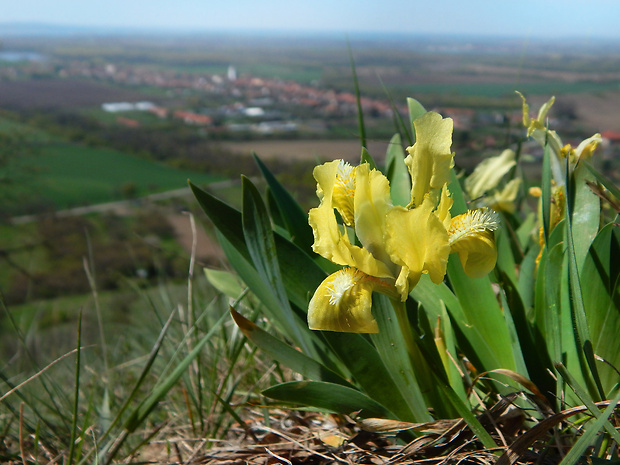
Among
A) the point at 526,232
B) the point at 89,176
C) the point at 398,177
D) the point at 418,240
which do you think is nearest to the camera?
the point at 418,240

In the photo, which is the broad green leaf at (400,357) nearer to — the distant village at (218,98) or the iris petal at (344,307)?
the iris petal at (344,307)

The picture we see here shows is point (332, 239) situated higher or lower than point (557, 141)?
lower

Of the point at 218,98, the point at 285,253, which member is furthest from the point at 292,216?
the point at 218,98

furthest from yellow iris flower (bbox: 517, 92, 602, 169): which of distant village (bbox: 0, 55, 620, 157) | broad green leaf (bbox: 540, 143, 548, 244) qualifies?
distant village (bbox: 0, 55, 620, 157)

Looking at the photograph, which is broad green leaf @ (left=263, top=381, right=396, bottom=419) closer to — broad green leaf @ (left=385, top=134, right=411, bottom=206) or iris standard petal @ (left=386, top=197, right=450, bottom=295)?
iris standard petal @ (left=386, top=197, right=450, bottom=295)

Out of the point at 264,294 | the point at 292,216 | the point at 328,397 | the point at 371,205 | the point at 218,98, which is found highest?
the point at 218,98

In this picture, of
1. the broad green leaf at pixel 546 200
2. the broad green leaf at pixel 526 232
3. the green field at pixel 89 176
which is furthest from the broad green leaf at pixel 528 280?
the green field at pixel 89 176

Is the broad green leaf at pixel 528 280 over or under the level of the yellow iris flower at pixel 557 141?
under

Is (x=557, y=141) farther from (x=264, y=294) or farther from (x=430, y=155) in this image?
(x=264, y=294)
